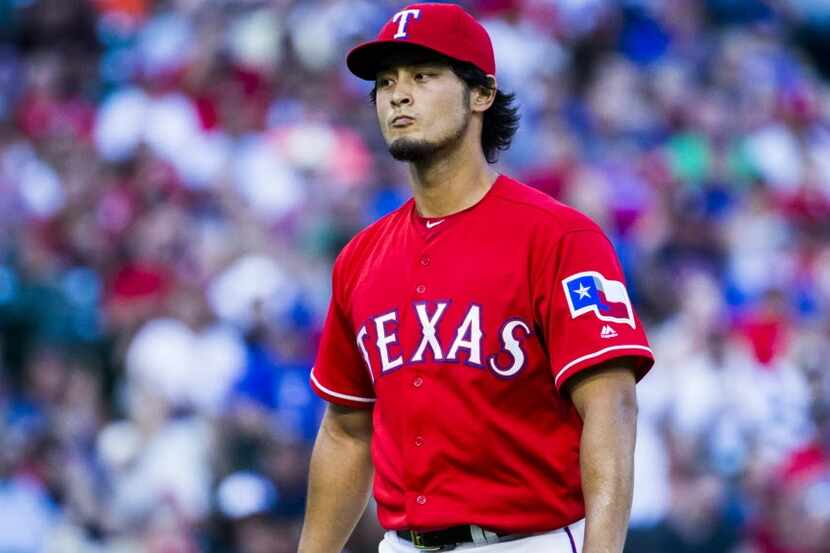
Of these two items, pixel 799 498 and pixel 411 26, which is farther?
pixel 799 498

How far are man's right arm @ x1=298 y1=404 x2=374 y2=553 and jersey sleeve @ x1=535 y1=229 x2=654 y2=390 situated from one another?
75 centimetres

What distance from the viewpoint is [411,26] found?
3914 mm

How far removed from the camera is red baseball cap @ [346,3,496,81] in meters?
3.90

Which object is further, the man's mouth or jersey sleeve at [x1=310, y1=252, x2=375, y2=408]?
jersey sleeve at [x1=310, y1=252, x2=375, y2=408]

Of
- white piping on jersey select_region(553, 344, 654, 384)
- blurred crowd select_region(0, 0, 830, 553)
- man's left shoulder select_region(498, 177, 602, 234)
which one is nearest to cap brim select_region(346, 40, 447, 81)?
man's left shoulder select_region(498, 177, 602, 234)

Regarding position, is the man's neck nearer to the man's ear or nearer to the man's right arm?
the man's ear

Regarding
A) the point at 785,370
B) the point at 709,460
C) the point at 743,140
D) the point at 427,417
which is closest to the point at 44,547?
the point at 709,460

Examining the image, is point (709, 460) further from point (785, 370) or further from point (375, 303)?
point (375, 303)

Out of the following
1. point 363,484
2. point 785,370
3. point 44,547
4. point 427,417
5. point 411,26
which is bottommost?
point 44,547

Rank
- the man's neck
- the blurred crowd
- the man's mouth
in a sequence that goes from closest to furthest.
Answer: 1. the man's mouth
2. the man's neck
3. the blurred crowd

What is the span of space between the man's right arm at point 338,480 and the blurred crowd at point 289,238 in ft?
8.93

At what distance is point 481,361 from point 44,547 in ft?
15.4

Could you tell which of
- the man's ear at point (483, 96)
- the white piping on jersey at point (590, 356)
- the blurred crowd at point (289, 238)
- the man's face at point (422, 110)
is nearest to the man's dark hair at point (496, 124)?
the man's ear at point (483, 96)

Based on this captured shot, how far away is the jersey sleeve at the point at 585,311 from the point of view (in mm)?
3678
